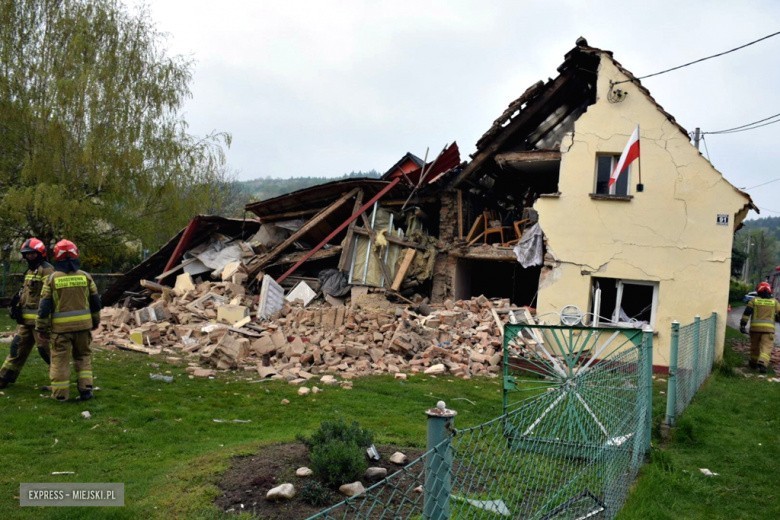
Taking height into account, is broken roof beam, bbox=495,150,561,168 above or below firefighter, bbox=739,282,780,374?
above

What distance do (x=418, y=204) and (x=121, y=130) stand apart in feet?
35.8

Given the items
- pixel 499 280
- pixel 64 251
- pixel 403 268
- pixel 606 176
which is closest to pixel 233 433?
pixel 64 251

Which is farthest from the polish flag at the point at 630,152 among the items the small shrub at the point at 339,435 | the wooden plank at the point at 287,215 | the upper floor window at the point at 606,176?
the small shrub at the point at 339,435

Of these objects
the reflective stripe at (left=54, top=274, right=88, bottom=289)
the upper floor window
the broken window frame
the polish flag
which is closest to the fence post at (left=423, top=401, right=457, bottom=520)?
the reflective stripe at (left=54, top=274, right=88, bottom=289)

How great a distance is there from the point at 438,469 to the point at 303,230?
45.7 ft

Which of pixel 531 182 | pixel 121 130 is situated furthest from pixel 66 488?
pixel 121 130

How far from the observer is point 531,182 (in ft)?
57.8

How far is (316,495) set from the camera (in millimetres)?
4484

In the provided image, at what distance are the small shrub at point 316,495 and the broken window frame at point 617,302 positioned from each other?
9.55 meters

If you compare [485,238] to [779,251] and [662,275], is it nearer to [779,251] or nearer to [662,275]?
[662,275]

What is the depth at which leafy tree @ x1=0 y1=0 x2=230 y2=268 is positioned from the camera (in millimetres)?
19359

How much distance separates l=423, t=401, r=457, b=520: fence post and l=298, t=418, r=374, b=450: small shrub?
8.09 ft

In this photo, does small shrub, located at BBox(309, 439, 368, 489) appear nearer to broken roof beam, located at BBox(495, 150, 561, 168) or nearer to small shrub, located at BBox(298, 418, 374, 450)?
small shrub, located at BBox(298, 418, 374, 450)

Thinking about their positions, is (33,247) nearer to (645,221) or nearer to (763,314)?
(645,221)
